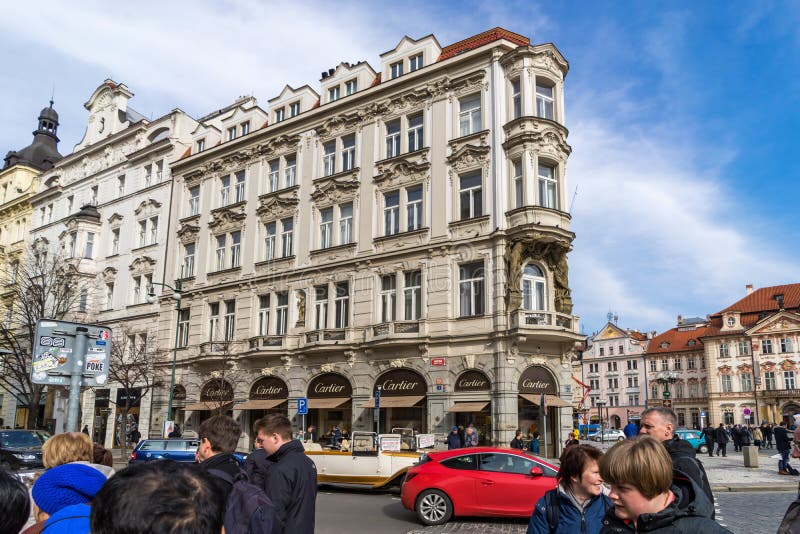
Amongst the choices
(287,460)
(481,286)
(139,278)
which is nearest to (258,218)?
(139,278)

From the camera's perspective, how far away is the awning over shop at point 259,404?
31.6 meters

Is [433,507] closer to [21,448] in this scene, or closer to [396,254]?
[21,448]

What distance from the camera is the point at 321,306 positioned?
32.0m

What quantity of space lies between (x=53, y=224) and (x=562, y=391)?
41610mm

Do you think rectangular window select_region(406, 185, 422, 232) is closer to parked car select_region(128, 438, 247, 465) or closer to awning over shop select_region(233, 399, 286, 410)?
awning over shop select_region(233, 399, 286, 410)

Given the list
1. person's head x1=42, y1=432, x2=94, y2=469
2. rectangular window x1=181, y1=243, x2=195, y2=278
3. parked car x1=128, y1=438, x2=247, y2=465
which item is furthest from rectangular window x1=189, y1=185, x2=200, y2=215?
person's head x1=42, y1=432, x2=94, y2=469

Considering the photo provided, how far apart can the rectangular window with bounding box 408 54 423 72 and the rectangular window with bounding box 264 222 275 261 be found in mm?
11201

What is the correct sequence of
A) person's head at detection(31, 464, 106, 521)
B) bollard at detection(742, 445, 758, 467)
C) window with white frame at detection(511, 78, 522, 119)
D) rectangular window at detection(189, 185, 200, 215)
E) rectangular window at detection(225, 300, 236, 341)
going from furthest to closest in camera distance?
rectangular window at detection(189, 185, 200, 215) → rectangular window at detection(225, 300, 236, 341) → window with white frame at detection(511, 78, 522, 119) → bollard at detection(742, 445, 758, 467) → person's head at detection(31, 464, 106, 521)

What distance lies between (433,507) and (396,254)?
674 inches

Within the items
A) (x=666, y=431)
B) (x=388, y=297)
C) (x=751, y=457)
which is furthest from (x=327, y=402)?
(x=666, y=431)

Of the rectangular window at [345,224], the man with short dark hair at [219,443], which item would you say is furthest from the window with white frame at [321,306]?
the man with short dark hair at [219,443]

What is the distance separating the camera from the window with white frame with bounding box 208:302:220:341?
36.1m

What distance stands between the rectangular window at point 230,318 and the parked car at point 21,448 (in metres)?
14.0

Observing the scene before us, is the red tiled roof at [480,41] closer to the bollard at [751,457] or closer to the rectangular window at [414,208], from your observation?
the rectangular window at [414,208]
